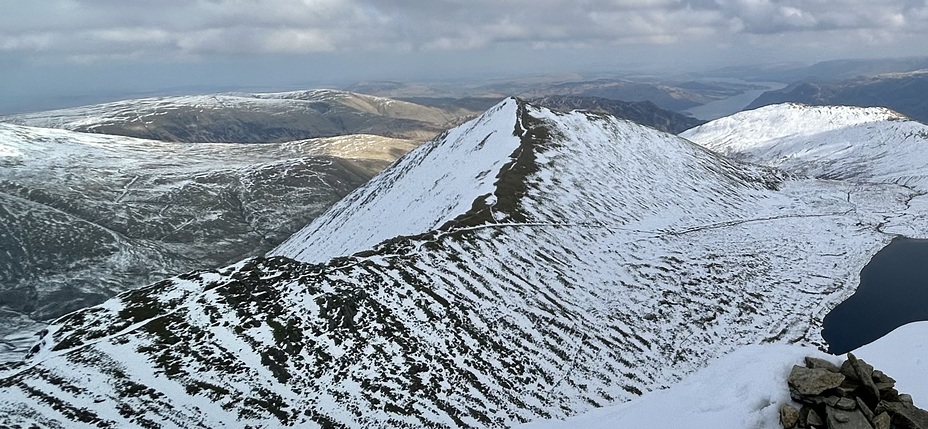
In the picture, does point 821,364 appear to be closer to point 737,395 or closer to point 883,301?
point 737,395

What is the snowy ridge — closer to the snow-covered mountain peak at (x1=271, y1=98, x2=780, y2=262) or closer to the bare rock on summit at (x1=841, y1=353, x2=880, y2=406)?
the snow-covered mountain peak at (x1=271, y1=98, x2=780, y2=262)

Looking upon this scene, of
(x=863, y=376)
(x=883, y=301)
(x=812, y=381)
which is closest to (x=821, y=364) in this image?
(x=863, y=376)

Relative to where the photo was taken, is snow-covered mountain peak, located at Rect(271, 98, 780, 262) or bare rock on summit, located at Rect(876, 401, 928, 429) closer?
bare rock on summit, located at Rect(876, 401, 928, 429)

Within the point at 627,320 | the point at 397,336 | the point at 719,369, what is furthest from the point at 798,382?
the point at 627,320

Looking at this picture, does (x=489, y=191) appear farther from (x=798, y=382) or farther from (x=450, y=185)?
(x=798, y=382)

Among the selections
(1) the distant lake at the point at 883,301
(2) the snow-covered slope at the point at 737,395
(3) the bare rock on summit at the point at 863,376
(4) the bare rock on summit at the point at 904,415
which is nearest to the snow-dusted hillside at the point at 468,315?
(1) the distant lake at the point at 883,301

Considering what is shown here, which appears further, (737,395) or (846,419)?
(737,395)

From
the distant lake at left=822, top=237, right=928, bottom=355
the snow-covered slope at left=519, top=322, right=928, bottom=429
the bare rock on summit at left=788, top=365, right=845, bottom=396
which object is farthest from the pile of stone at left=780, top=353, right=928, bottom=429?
the distant lake at left=822, top=237, right=928, bottom=355
